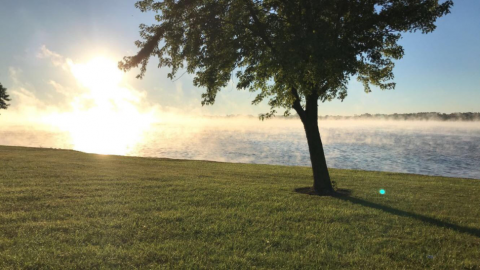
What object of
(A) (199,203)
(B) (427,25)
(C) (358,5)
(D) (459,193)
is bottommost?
(D) (459,193)

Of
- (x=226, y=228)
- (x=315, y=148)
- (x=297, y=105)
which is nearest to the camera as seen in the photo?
(x=226, y=228)

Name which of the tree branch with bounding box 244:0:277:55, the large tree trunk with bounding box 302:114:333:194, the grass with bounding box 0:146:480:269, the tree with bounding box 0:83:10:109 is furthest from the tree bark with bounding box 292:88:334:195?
the tree with bounding box 0:83:10:109

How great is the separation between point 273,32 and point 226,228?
9.31 meters

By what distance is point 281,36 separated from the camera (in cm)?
1399

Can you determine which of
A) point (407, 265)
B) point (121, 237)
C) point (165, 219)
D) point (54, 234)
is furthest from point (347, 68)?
point (54, 234)

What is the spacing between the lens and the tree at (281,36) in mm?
13281

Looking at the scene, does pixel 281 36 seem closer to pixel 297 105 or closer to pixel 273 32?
pixel 273 32

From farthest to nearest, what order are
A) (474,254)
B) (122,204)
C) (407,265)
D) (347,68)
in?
(347,68) → (122,204) → (474,254) → (407,265)

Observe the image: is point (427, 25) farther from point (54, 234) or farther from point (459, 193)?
point (54, 234)

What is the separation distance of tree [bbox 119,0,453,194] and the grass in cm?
468

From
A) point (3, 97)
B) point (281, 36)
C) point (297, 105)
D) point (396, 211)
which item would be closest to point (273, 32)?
point (281, 36)

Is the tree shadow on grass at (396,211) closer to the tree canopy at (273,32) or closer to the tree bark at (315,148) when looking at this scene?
the tree bark at (315,148)

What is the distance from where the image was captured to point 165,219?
391 inches

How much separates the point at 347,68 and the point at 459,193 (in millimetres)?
10621
